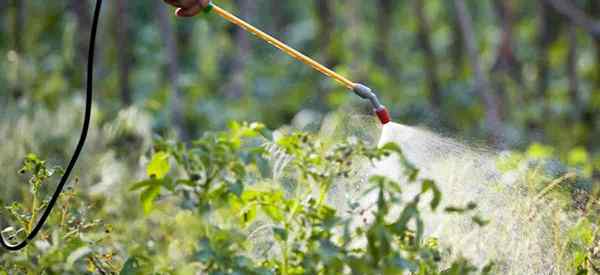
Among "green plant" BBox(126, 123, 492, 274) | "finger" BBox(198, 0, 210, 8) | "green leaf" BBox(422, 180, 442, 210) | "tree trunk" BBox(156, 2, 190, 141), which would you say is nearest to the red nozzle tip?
"green plant" BBox(126, 123, 492, 274)

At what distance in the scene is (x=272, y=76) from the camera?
44.6ft

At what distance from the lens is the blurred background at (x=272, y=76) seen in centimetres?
702

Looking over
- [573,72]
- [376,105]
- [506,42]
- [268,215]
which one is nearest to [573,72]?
[573,72]

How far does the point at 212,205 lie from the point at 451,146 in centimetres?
73

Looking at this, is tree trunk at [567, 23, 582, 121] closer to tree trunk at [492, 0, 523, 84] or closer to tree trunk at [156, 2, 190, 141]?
tree trunk at [492, 0, 523, 84]

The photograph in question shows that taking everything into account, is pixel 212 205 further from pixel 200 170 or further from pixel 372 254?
pixel 372 254

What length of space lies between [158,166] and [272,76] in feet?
36.8

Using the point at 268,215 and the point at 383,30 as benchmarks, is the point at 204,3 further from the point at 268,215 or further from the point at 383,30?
the point at 383,30

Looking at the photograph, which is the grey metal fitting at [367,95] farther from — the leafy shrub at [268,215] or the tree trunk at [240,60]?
the tree trunk at [240,60]

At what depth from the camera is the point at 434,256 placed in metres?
2.31

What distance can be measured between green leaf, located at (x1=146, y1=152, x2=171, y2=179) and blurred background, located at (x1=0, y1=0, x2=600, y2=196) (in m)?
2.37

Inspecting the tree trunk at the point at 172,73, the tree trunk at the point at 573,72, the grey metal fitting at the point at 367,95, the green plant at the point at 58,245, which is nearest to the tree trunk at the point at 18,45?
the tree trunk at the point at 172,73

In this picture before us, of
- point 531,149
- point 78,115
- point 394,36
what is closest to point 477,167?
point 531,149

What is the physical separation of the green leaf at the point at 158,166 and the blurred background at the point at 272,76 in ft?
7.76
